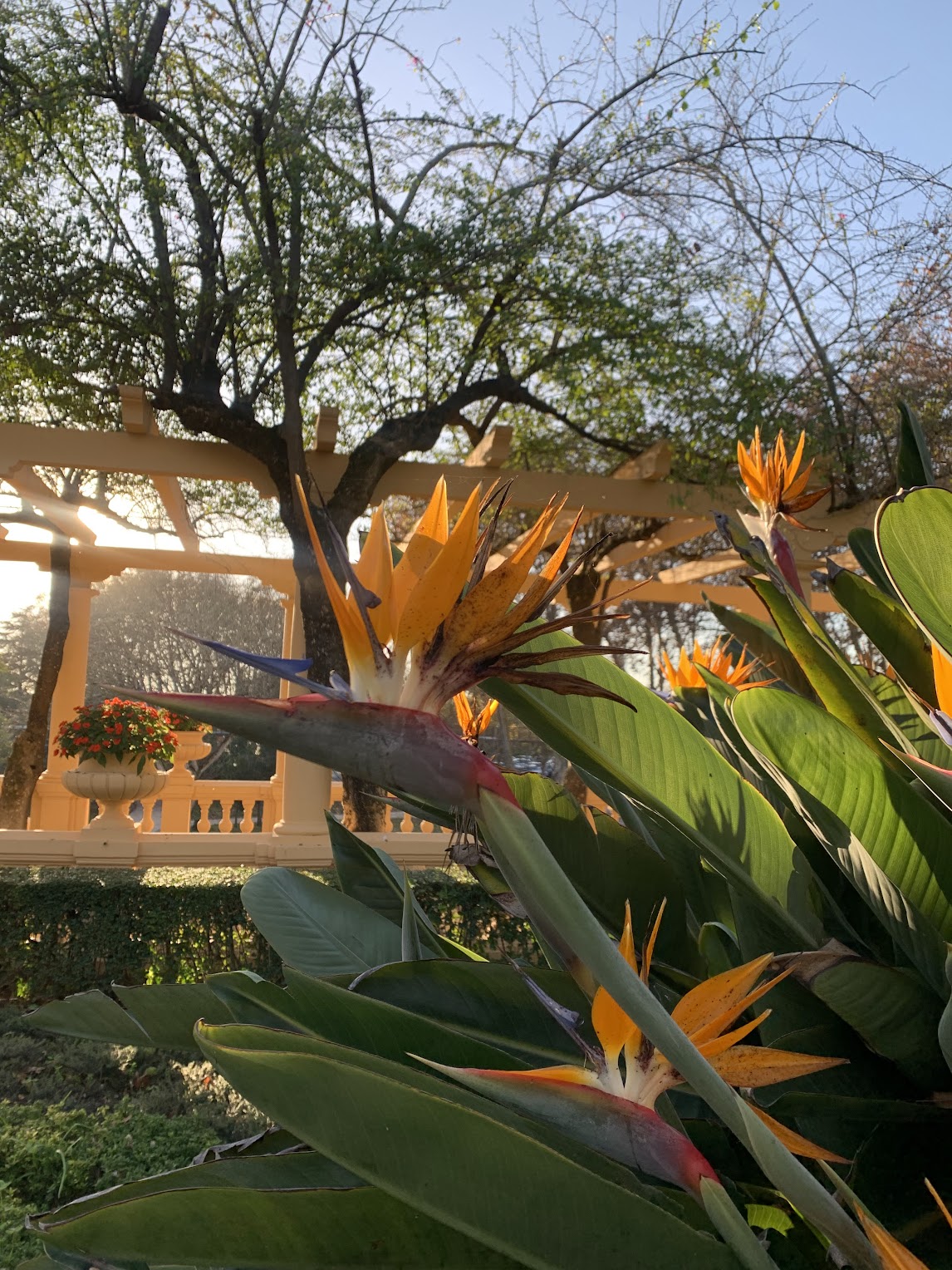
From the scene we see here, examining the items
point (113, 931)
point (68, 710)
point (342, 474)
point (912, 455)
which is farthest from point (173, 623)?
point (912, 455)

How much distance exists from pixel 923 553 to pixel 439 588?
271 mm

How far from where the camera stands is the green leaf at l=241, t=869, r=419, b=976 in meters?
0.71

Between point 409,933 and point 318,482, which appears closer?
point 409,933

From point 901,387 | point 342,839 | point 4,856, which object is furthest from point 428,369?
point 342,839

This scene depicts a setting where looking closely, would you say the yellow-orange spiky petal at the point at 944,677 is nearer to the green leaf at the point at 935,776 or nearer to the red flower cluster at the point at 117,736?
the green leaf at the point at 935,776

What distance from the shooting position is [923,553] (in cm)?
51

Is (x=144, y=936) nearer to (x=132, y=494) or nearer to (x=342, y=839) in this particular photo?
(x=342, y=839)

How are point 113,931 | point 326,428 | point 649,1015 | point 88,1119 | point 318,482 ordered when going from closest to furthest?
1. point 649,1015
2. point 88,1119
3. point 113,931
4. point 326,428
5. point 318,482

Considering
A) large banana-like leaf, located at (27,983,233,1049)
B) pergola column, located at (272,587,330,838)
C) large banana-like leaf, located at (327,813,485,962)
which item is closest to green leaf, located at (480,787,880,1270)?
large banana-like leaf, located at (27,983,233,1049)

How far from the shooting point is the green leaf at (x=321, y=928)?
Result: 71 cm

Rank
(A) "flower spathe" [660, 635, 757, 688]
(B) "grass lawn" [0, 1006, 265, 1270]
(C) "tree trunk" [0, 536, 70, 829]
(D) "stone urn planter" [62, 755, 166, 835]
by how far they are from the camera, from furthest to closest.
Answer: (C) "tree trunk" [0, 536, 70, 829] < (D) "stone urn planter" [62, 755, 166, 835] < (B) "grass lawn" [0, 1006, 265, 1270] < (A) "flower spathe" [660, 635, 757, 688]

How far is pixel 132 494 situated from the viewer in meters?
8.74

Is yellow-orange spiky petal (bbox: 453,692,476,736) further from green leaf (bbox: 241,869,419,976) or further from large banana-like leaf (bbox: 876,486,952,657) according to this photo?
large banana-like leaf (bbox: 876,486,952,657)

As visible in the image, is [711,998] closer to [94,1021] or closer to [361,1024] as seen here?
[361,1024]
